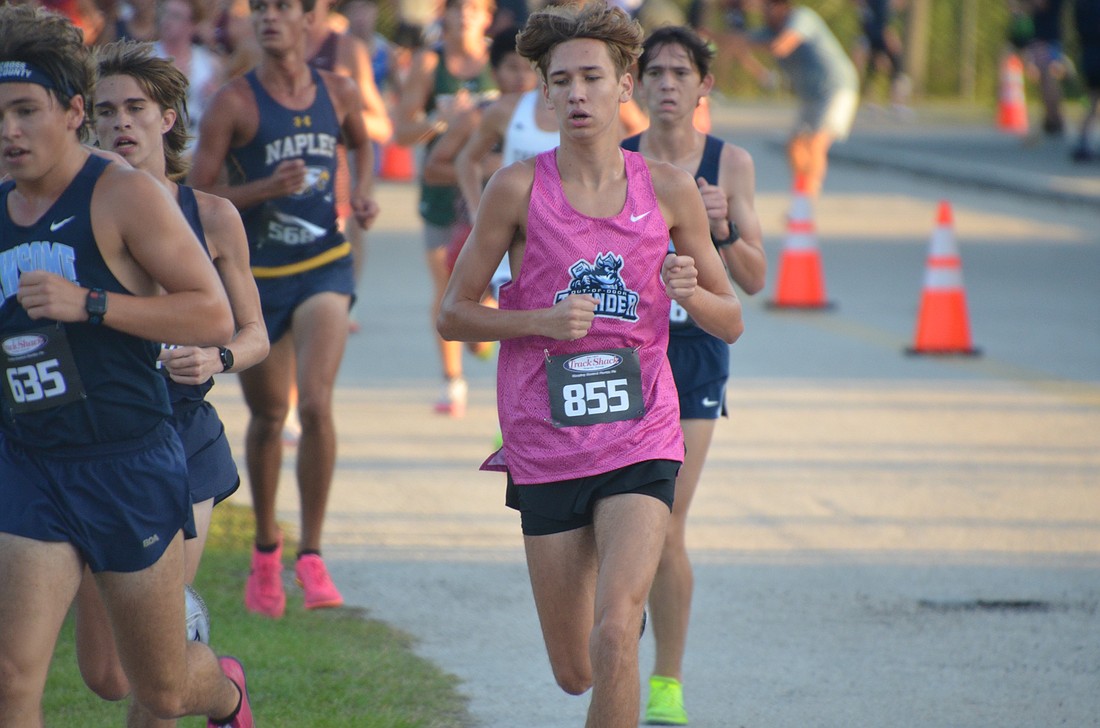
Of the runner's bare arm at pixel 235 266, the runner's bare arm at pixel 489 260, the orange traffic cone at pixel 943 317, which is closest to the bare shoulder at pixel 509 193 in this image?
→ the runner's bare arm at pixel 489 260

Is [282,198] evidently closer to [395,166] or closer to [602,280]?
[602,280]

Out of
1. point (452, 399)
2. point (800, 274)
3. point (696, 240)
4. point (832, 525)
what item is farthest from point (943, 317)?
point (696, 240)

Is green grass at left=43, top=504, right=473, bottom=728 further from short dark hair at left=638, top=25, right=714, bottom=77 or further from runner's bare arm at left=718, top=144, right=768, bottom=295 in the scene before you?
short dark hair at left=638, top=25, right=714, bottom=77

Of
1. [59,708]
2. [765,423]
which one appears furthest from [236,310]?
[765,423]

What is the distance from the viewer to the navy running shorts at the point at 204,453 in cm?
437

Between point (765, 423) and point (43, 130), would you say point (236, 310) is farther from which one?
point (765, 423)

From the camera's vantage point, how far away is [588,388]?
4090mm

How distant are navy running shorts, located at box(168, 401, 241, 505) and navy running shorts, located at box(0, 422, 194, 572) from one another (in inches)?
28.1

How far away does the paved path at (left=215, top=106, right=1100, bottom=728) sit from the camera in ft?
17.3

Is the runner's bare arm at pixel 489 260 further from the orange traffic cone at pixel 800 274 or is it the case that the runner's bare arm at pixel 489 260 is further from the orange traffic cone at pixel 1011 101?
the orange traffic cone at pixel 1011 101

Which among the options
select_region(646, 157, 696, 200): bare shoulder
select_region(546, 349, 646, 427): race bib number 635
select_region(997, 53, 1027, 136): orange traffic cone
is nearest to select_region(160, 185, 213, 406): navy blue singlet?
select_region(546, 349, 646, 427): race bib number 635

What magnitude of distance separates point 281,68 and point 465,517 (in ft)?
7.16

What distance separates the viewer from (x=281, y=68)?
6316 millimetres

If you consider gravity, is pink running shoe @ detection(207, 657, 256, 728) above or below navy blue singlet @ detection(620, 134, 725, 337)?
below
